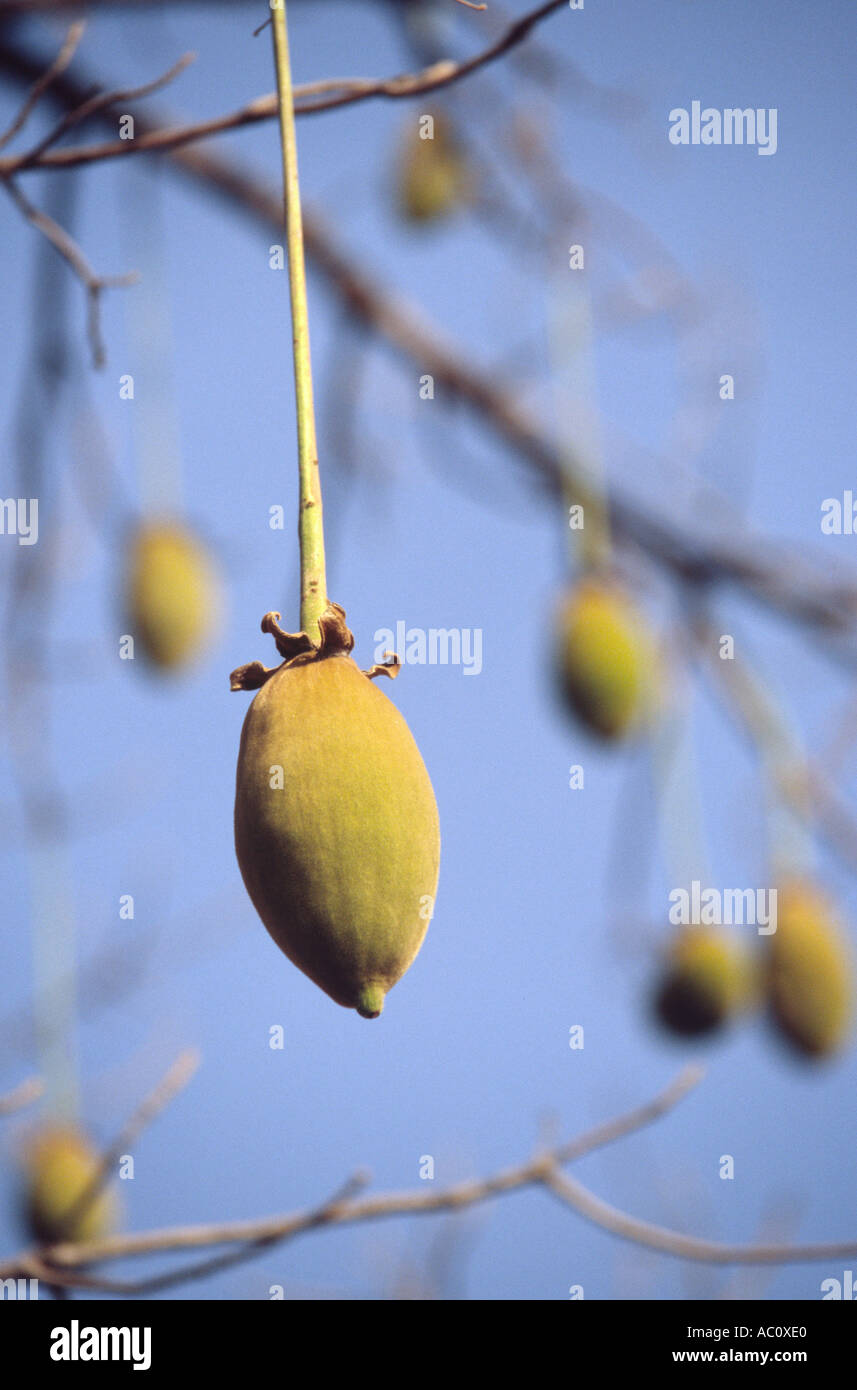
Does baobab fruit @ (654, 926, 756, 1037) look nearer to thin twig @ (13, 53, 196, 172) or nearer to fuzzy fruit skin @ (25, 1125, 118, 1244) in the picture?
fuzzy fruit skin @ (25, 1125, 118, 1244)

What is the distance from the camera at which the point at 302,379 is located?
1.01ft

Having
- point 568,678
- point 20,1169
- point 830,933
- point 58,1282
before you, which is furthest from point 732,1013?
point 58,1282

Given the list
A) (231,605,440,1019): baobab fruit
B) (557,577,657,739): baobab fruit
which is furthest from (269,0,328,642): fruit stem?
(557,577,657,739): baobab fruit

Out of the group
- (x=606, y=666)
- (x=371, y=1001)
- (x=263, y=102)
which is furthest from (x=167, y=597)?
(x=371, y=1001)

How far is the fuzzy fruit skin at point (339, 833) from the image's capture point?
12.9 inches

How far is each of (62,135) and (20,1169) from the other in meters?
0.86

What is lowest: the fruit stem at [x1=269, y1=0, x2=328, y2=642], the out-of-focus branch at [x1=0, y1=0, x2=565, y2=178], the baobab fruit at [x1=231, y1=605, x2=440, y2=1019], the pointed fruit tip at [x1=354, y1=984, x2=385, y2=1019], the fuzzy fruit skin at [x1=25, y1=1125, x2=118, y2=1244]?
the fuzzy fruit skin at [x1=25, y1=1125, x2=118, y2=1244]

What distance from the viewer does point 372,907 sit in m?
0.33

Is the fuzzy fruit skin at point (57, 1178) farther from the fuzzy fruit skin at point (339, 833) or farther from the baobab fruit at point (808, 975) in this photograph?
the fuzzy fruit skin at point (339, 833)

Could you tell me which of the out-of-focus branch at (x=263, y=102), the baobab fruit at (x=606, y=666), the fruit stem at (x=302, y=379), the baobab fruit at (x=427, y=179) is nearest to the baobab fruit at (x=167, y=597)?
the baobab fruit at (x=606, y=666)

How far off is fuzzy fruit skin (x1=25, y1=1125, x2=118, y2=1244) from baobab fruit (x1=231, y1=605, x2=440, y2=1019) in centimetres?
78

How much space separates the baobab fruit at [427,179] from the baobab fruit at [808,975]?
812mm

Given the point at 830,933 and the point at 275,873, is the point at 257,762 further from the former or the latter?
the point at 830,933

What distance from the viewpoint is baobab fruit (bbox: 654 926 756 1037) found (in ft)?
3.67
